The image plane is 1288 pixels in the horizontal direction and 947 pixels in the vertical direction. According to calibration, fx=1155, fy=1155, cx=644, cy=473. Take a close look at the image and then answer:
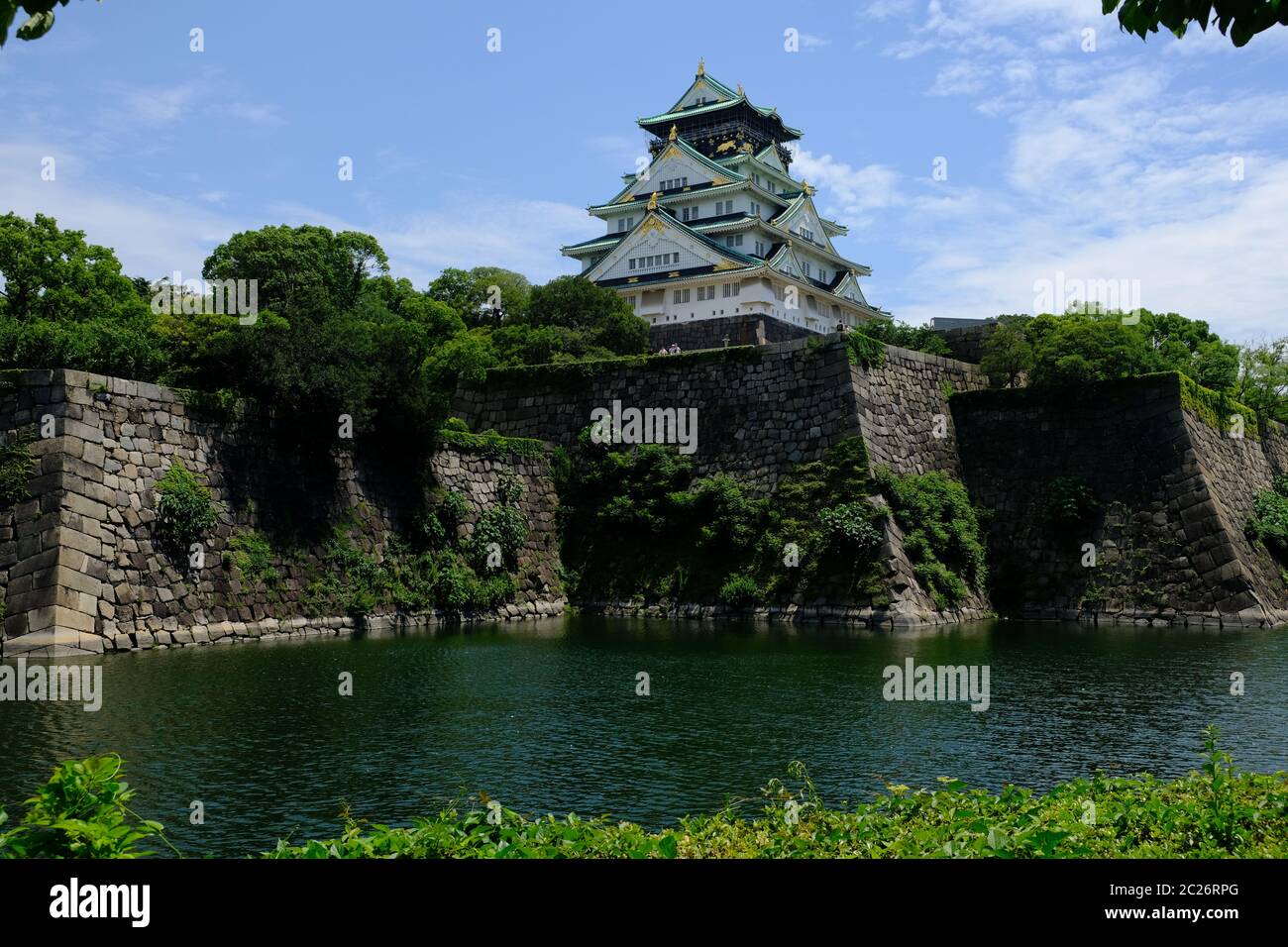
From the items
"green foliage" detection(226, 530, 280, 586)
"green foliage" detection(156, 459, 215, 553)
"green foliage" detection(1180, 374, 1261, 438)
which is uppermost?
"green foliage" detection(1180, 374, 1261, 438)

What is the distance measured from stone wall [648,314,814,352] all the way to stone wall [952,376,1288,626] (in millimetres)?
12137

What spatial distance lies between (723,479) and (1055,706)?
52.5 ft

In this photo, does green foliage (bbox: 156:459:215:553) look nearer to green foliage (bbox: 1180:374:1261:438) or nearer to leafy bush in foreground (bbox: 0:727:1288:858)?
leafy bush in foreground (bbox: 0:727:1288:858)

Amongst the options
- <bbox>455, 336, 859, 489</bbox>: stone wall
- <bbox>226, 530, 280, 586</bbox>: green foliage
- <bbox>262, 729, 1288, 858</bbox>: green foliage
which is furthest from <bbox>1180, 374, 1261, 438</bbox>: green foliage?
<bbox>262, 729, 1288, 858</bbox>: green foliage

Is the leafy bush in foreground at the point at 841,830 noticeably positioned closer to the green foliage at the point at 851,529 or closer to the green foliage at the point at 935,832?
the green foliage at the point at 935,832

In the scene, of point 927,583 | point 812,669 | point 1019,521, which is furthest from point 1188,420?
point 812,669

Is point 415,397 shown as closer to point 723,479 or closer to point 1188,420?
point 723,479

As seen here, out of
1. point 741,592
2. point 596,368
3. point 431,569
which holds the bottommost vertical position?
point 741,592

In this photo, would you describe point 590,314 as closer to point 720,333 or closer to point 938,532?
point 720,333

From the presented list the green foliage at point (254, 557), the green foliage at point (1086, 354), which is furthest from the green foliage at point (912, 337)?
the green foliage at point (254, 557)

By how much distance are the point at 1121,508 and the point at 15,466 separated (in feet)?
81.8

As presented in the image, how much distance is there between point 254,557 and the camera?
78.8 feet

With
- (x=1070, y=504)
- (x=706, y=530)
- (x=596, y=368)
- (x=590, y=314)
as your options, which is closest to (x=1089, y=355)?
(x=1070, y=504)

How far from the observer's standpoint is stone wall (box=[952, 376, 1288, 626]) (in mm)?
27656
